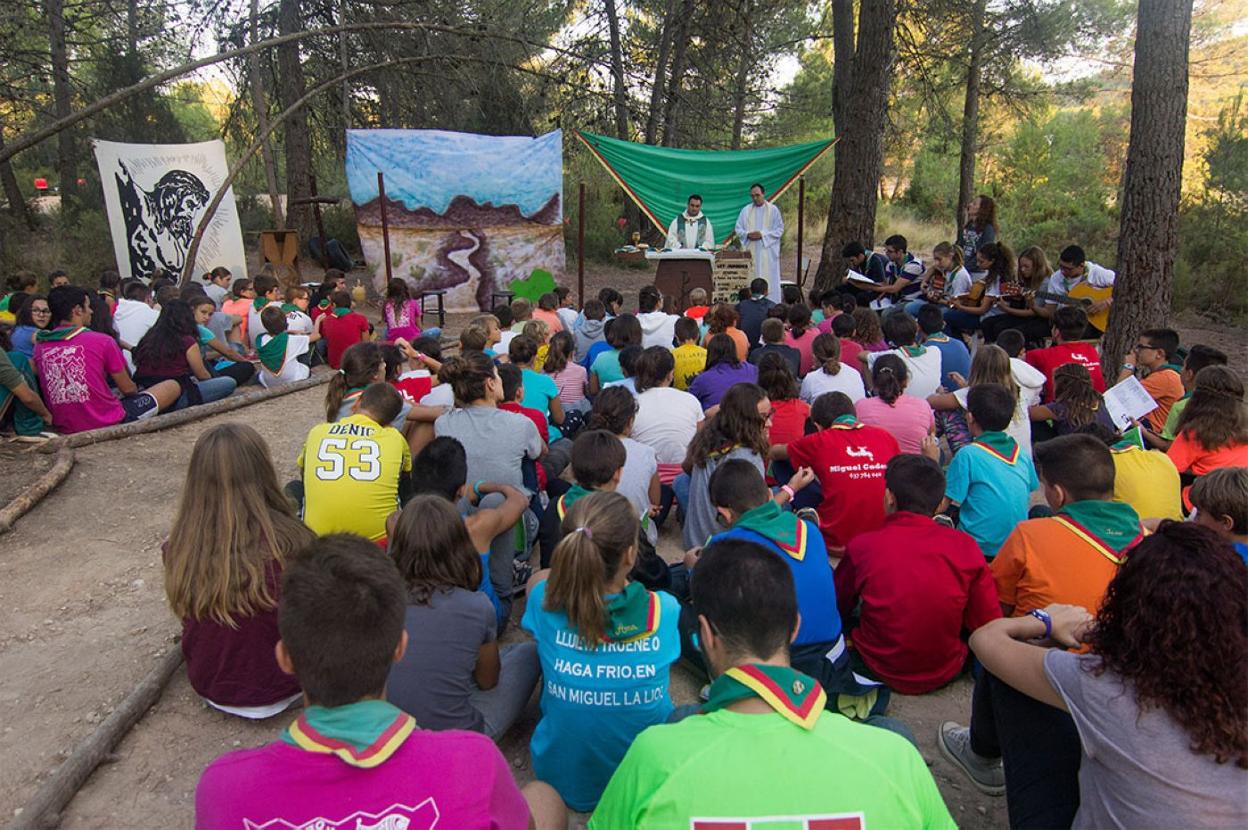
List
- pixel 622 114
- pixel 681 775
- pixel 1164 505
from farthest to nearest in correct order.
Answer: pixel 622 114
pixel 1164 505
pixel 681 775

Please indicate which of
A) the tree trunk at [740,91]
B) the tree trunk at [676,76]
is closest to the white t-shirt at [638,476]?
the tree trunk at [676,76]

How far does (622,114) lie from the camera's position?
1652cm

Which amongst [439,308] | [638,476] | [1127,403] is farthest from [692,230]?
[638,476]

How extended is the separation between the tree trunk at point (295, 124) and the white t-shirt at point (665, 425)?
10.5 m

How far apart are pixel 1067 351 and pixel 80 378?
688cm

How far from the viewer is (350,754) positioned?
1381 millimetres

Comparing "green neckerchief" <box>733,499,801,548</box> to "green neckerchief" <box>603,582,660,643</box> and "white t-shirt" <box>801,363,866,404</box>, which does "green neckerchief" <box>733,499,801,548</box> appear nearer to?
"green neckerchief" <box>603,582,660,643</box>

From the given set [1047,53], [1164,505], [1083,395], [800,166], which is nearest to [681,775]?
[1164,505]

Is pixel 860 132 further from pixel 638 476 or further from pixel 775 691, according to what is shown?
pixel 775 691

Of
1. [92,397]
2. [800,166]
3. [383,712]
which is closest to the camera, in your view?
[383,712]

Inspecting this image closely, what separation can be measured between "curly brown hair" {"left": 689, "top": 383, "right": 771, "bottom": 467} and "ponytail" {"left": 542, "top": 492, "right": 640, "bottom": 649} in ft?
4.81

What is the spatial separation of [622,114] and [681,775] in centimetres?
1662

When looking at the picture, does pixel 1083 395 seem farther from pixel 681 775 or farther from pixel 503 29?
pixel 503 29

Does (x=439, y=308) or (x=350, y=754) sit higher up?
(x=439, y=308)
